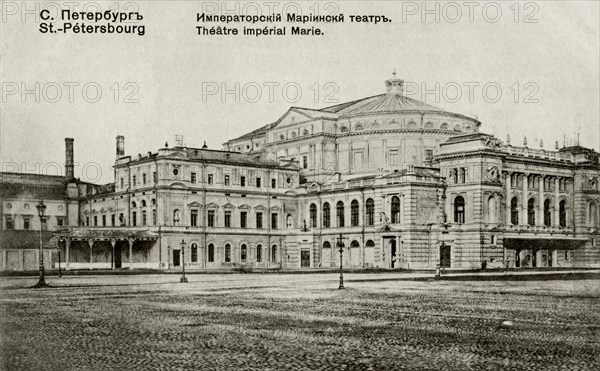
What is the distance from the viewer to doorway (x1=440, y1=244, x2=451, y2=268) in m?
60.5

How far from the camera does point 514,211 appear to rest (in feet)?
208

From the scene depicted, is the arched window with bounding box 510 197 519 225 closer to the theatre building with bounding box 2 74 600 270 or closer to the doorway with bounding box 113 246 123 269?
the theatre building with bounding box 2 74 600 270

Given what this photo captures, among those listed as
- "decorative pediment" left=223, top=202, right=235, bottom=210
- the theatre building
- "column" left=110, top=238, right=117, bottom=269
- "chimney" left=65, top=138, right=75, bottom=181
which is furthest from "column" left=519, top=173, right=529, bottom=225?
"chimney" left=65, top=138, right=75, bottom=181

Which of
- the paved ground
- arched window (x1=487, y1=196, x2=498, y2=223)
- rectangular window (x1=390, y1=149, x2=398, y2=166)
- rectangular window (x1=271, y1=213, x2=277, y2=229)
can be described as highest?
rectangular window (x1=390, y1=149, x2=398, y2=166)

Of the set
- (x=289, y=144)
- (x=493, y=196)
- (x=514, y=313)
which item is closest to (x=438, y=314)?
(x=514, y=313)

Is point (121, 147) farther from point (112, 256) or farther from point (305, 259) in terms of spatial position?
point (305, 259)

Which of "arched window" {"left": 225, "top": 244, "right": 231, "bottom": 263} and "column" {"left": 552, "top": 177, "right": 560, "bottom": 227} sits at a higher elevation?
"column" {"left": 552, "top": 177, "right": 560, "bottom": 227}

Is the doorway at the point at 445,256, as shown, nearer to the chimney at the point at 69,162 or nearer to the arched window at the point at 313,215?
the arched window at the point at 313,215

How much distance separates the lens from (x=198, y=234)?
212 ft

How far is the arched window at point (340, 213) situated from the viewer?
67250mm

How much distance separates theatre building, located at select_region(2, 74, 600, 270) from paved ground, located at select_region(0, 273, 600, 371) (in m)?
32.2

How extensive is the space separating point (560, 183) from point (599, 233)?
17.7ft

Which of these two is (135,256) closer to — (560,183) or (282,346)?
(560,183)

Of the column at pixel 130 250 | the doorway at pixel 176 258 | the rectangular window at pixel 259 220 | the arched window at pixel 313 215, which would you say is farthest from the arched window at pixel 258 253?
the column at pixel 130 250
